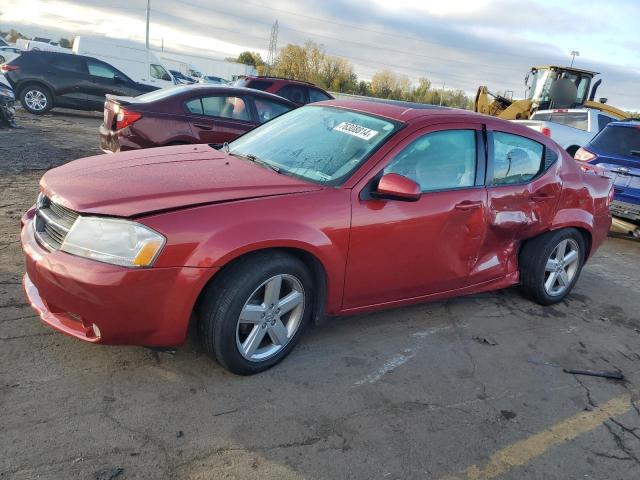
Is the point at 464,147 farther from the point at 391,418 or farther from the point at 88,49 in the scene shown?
the point at 88,49

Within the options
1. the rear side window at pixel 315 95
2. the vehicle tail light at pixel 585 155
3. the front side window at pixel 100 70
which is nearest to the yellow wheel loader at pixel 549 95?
the rear side window at pixel 315 95

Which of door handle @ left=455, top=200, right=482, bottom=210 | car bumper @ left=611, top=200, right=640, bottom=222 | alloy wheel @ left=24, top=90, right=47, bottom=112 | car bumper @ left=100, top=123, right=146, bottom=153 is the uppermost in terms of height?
door handle @ left=455, top=200, right=482, bottom=210

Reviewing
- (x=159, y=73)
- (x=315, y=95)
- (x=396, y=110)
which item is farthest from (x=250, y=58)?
(x=396, y=110)

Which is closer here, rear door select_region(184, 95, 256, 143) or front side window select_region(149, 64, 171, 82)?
rear door select_region(184, 95, 256, 143)

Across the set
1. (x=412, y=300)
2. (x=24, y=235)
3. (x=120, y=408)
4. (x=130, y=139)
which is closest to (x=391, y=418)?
(x=412, y=300)

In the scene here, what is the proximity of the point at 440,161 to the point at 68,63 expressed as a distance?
1354 cm

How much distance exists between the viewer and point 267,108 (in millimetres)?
8117

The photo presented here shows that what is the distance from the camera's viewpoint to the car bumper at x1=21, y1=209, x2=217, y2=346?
2613 millimetres

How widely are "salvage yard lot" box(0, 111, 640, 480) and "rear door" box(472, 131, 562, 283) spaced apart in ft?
2.05

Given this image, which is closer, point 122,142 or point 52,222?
point 52,222

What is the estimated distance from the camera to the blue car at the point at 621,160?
7.10 metres

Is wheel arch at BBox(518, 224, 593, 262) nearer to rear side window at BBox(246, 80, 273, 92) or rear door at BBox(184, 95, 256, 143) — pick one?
rear door at BBox(184, 95, 256, 143)

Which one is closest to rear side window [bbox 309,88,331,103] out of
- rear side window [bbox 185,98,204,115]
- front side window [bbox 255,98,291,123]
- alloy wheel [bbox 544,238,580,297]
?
front side window [bbox 255,98,291,123]

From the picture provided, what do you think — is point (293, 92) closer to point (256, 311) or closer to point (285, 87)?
point (285, 87)
